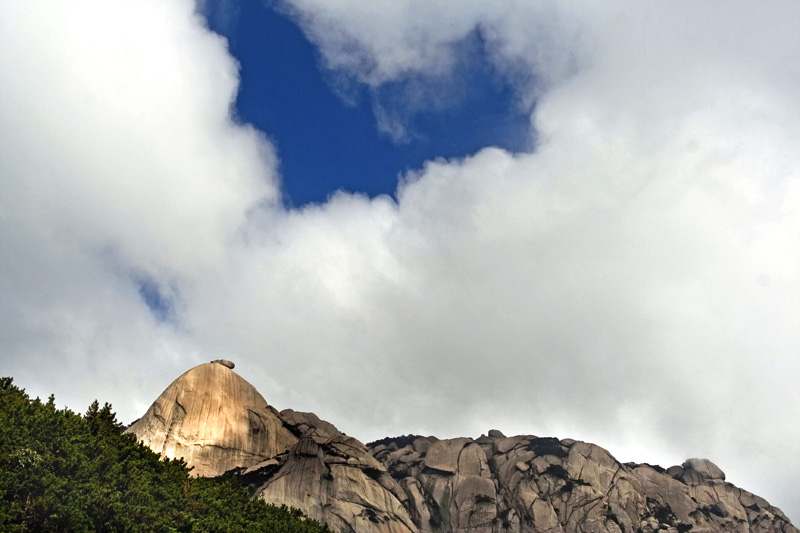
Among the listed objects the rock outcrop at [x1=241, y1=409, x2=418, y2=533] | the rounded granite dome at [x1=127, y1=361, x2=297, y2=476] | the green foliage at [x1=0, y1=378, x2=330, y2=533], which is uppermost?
the rounded granite dome at [x1=127, y1=361, x2=297, y2=476]

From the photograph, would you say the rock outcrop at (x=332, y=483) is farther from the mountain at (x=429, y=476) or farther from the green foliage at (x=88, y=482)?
the green foliage at (x=88, y=482)

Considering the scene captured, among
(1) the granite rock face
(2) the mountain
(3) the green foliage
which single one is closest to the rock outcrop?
(2) the mountain

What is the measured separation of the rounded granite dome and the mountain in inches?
7.6

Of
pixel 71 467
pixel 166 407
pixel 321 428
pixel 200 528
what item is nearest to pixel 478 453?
pixel 321 428

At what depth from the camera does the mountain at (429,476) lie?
Result: 108m

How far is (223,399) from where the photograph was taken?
4624 inches

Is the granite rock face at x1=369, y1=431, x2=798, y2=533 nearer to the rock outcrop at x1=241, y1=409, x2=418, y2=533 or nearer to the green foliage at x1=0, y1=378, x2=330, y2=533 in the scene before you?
the rock outcrop at x1=241, y1=409, x2=418, y2=533

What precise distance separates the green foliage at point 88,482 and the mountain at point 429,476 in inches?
1399

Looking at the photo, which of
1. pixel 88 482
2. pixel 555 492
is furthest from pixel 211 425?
pixel 555 492

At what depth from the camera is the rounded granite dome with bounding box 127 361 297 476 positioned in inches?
4220

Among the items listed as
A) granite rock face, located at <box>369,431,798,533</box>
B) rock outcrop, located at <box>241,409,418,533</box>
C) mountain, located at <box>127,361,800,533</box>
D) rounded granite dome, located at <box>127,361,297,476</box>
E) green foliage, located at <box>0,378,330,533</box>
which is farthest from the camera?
granite rock face, located at <box>369,431,798,533</box>

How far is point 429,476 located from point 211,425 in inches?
2022

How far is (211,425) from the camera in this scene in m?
112

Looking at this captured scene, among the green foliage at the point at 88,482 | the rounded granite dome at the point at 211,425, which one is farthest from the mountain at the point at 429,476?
the green foliage at the point at 88,482
